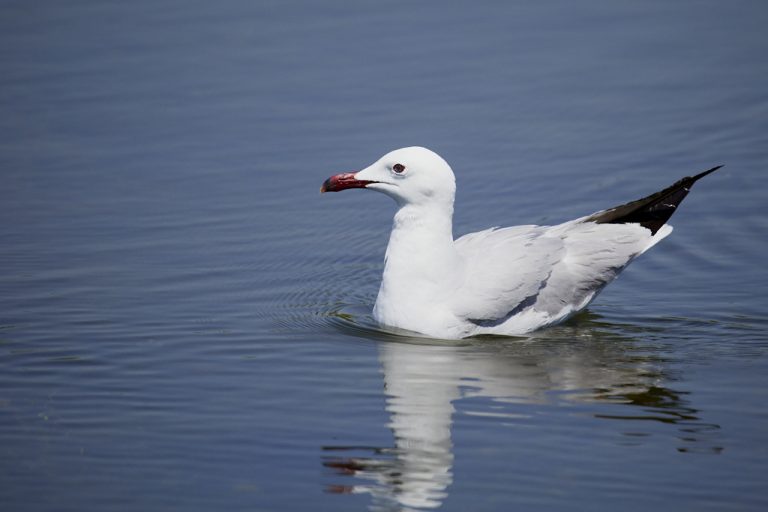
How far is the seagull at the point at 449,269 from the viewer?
30.7 ft

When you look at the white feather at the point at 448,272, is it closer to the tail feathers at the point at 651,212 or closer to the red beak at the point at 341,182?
the red beak at the point at 341,182

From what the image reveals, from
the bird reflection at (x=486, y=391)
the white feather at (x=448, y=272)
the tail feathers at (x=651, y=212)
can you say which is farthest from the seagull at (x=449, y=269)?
the tail feathers at (x=651, y=212)

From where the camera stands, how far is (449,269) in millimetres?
9516

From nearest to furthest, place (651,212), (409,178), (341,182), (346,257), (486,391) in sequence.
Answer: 1. (486,391)
2. (409,178)
3. (341,182)
4. (651,212)
5. (346,257)

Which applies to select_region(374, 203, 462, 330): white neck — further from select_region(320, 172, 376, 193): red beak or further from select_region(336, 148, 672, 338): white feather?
select_region(320, 172, 376, 193): red beak

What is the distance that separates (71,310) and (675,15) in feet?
36.3

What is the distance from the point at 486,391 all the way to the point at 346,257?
11.9ft

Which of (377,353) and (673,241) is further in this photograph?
(673,241)

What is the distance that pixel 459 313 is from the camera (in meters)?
9.27

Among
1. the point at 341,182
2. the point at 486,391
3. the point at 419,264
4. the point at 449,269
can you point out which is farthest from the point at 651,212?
the point at 486,391

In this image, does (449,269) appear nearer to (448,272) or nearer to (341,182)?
(448,272)

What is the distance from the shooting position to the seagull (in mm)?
9344

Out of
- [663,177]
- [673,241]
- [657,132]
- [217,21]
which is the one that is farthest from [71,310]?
[217,21]

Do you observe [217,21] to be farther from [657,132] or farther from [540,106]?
[657,132]
